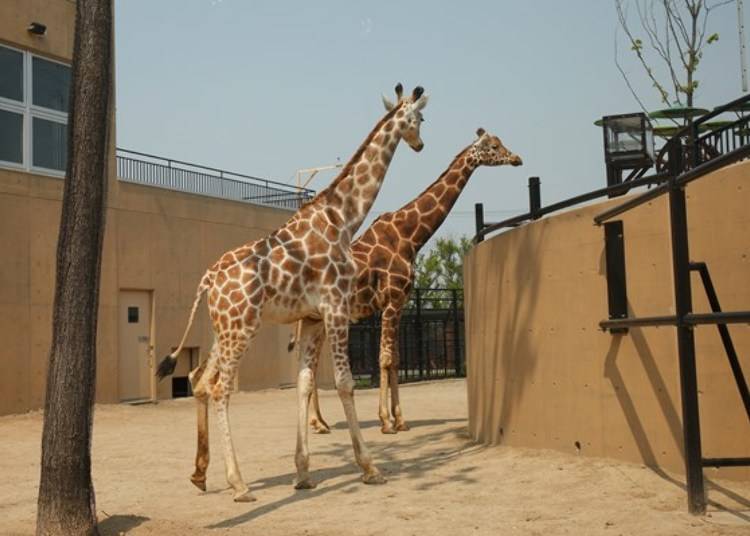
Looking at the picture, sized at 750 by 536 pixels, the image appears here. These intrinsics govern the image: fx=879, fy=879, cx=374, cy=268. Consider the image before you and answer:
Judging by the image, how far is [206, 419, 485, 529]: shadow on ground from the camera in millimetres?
6812

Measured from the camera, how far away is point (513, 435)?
27.7 feet

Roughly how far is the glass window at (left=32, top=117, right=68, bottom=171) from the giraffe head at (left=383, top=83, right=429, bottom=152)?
897 cm

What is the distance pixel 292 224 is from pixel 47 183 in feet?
30.1

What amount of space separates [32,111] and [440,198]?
26.9 ft

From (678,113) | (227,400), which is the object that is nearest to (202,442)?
(227,400)

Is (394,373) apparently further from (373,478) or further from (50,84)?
(50,84)

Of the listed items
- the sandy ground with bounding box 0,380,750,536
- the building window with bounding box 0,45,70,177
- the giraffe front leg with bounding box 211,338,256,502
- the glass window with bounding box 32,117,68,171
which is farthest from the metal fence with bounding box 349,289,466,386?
the giraffe front leg with bounding box 211,338,256,502

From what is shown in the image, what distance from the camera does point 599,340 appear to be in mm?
7195

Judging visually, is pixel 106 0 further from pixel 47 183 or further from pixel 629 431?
pixel 47 183

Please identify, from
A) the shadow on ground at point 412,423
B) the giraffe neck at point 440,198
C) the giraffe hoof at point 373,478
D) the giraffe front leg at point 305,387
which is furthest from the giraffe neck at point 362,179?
the shadow on ground at point 412,423

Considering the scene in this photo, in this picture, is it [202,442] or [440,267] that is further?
[440,267]

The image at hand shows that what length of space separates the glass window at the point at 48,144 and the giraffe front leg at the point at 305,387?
30.6 feet

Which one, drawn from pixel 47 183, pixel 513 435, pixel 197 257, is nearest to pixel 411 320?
pixel 197 257

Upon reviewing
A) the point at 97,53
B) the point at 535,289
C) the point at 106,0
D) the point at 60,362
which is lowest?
the point at 60,362
